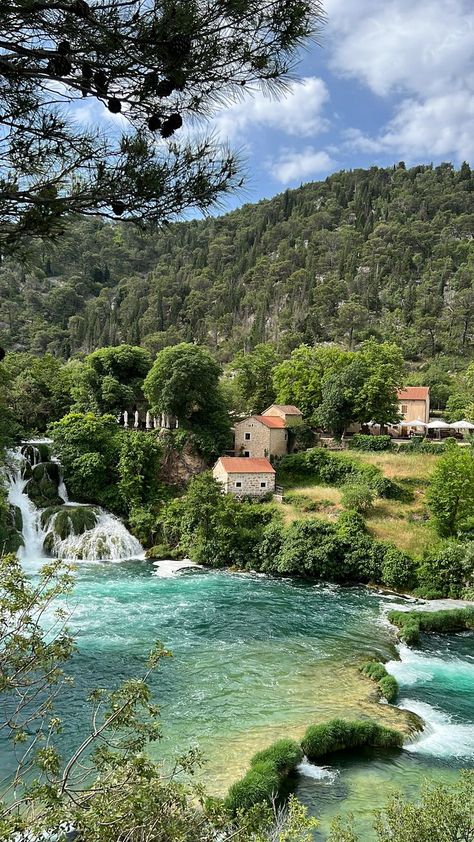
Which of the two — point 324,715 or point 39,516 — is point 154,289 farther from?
point 324,715

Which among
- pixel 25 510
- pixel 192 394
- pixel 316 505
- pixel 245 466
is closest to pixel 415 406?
pixel 316 505

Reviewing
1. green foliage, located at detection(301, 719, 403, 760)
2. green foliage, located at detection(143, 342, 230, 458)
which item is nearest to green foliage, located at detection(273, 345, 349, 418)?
green foliage, located at detection(143, 342, 230, 458)

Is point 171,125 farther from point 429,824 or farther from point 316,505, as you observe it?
point 316,505

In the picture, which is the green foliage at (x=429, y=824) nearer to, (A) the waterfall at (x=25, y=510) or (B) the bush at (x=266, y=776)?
(B) the bush at (x=266, y=776)

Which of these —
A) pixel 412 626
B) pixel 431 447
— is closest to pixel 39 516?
pixel 412 626

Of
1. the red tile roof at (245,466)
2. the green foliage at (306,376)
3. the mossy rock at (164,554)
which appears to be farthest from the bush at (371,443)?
the mossy rock at (164,554)

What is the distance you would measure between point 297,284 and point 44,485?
3310 inches

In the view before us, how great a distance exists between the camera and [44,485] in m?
35.9

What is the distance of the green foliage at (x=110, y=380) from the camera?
44719 millimetres

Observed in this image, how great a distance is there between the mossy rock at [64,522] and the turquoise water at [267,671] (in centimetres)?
420

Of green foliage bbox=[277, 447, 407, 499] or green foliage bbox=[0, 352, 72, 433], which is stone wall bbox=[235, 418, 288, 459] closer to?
green foliage bbox=[277, 447, 407, 499]

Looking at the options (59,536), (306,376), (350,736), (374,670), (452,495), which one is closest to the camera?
(350,736)

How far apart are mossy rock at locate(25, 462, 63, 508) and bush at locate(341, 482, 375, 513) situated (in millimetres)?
18395

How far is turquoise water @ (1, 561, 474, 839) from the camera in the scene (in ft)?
45.1
